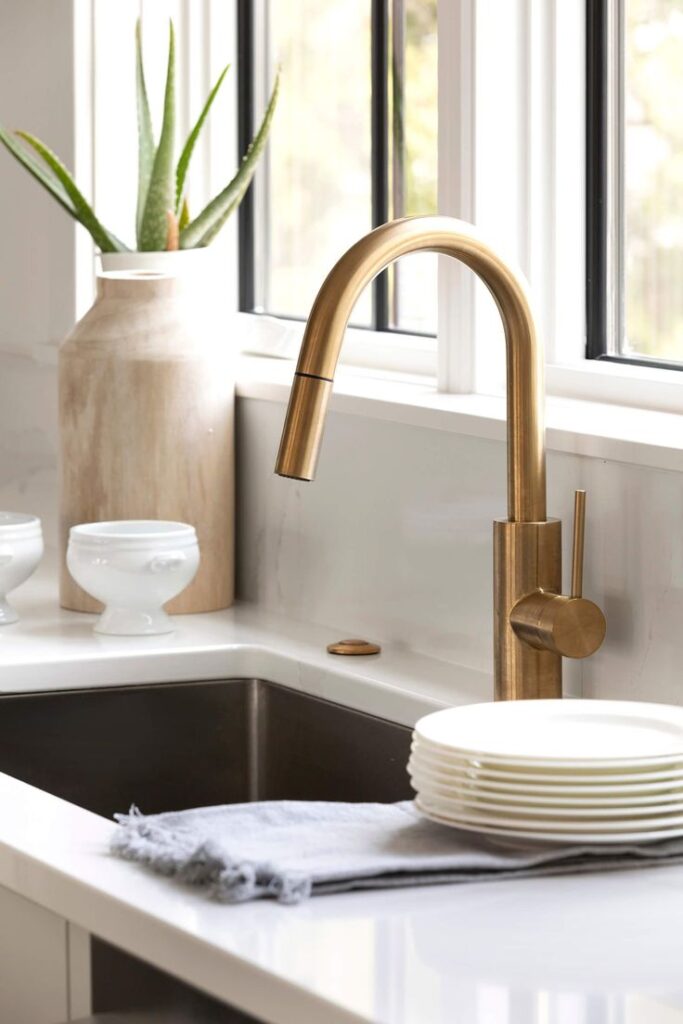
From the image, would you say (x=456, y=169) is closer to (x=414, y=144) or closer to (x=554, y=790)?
(x=414, y=144)

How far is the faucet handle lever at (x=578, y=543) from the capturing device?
1.50 m

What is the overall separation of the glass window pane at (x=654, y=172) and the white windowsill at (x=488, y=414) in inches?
4.8

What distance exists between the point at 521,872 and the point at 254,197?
159cm

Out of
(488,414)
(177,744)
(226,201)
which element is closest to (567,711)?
(488,414)

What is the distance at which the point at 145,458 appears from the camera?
2020mm

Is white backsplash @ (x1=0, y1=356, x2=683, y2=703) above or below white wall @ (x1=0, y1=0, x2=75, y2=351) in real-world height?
below

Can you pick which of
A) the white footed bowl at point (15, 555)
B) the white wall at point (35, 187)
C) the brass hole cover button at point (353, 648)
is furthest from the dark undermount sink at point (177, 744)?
the white wall at point (35, 187)

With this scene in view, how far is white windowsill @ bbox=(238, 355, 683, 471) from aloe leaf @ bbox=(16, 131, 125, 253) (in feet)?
0.70

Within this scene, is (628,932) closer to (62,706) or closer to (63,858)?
(63,858)

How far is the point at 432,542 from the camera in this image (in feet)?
5.90

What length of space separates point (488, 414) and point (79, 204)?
634 millimetres

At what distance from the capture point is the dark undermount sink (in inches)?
69.3

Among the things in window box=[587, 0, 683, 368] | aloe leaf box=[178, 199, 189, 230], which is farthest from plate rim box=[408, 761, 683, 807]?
aloe leaf box=[178, 199, 189, 230]

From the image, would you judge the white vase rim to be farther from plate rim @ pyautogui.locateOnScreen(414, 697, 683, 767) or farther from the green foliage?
plate rim @ pyautogui.locateOnScreen(414, 697, 683, 767)
